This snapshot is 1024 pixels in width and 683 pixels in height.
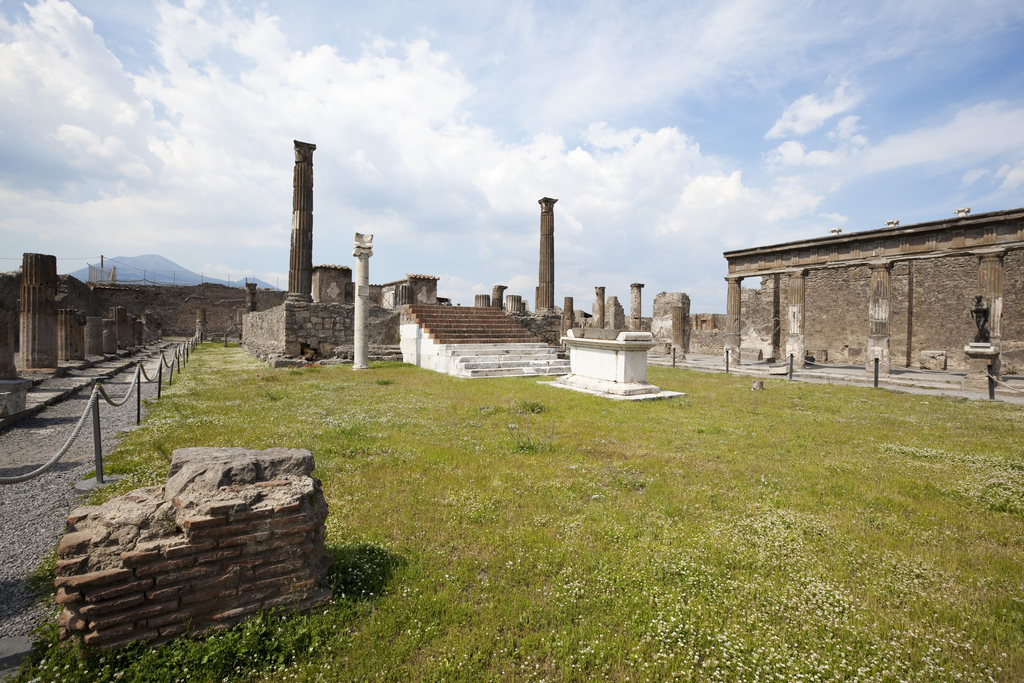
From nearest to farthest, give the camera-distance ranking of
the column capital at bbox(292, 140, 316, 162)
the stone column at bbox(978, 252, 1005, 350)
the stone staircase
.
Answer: the stone staircase < the stone column at bbox(978, 252, 1005, 350) < the column capital at bbox(292, 140, 316, 162)

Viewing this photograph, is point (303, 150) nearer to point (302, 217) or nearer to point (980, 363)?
point (302, 217)

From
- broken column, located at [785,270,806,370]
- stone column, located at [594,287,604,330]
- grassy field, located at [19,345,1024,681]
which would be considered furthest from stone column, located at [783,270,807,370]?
stone column, located at [594,287,604,330]

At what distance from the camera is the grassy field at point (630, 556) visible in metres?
2.10

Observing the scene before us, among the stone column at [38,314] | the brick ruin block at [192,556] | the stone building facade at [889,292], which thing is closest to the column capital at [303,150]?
the stone column at [38,314]

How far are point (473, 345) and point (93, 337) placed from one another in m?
12.3

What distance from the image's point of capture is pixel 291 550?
7.72ft

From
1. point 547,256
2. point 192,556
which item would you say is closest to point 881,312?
point 547,256

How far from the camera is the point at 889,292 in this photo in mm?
15039

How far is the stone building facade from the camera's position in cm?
1334

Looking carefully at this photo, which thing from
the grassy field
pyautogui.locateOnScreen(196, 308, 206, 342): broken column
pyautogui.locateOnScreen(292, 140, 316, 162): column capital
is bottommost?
the grassy field

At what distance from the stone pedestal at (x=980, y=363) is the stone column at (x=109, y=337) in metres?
25.7

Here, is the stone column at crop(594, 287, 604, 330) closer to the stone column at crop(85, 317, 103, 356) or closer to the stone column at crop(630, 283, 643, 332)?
the stone column at crop(630, 283, 643, 332)

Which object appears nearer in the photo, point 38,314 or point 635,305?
point 38,314

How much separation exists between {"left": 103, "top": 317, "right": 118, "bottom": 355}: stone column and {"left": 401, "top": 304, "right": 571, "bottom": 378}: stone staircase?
34.8 ft
